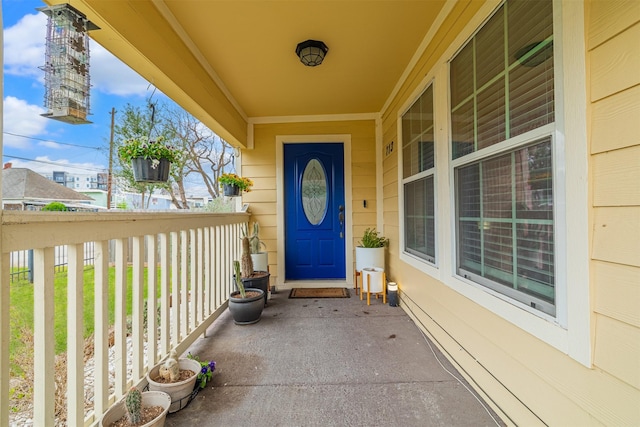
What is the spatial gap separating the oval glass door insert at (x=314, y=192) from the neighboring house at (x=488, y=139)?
812mm

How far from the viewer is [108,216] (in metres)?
1.25

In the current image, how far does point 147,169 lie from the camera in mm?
1602

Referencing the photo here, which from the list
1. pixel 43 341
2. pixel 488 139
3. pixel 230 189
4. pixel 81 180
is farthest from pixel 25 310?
pixel 488 139

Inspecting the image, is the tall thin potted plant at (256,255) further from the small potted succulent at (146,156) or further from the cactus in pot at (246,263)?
the small potted succulent at (146,156)

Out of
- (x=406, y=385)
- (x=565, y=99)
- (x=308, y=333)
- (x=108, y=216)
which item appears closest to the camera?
(x=565, y=99)

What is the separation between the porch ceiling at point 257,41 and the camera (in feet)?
5.39

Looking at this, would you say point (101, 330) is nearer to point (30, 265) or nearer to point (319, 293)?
point (30, 265)

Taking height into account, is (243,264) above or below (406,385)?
above

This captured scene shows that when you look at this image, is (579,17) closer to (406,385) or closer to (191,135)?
(406,385)

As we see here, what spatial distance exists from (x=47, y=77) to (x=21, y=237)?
0.71 metres

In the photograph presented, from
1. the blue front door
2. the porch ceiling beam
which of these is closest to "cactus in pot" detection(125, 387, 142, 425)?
the porch ceiling beam

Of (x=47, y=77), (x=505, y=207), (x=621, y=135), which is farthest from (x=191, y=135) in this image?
(x=621, y=135)

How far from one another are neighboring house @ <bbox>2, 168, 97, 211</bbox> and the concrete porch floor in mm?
1181

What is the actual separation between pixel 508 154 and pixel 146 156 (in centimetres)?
198
